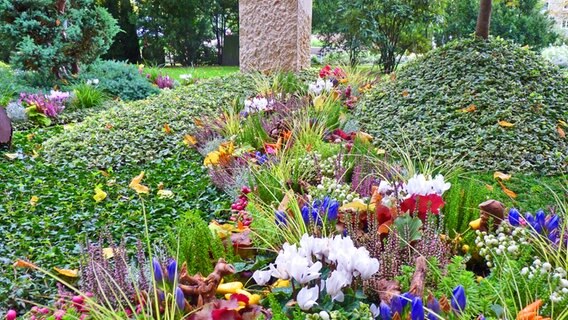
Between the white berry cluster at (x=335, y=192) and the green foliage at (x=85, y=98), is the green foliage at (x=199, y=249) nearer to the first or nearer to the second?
the white berry cluster at (x=335, y=192)

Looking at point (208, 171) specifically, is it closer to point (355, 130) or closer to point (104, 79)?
point (355, 130)

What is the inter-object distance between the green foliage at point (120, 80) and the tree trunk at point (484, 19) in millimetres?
5026

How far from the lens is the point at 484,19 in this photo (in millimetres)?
4676

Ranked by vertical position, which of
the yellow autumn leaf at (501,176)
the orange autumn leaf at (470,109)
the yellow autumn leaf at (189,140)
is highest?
the orange autumn leaf at (470,109)

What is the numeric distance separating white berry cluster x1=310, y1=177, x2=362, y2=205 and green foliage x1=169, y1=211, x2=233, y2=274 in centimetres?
59

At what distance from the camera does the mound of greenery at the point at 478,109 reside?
3.50m

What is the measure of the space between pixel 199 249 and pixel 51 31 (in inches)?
281

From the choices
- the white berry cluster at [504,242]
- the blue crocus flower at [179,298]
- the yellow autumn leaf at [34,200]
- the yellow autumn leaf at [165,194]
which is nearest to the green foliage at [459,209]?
the white berry cluster at [504,242]

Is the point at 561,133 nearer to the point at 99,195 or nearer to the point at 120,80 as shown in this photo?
the point at 99,195

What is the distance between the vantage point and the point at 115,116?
5266 mm

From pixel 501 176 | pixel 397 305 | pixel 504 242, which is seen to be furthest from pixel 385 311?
pixel 501 176

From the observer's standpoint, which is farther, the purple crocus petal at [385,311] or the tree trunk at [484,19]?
the tree trunk at [484,19]

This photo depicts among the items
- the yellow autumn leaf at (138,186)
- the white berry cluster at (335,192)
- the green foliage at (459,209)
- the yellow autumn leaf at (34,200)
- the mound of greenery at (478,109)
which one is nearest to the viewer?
the green foliage at (459,209)

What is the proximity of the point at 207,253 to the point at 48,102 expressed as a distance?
5377mm
